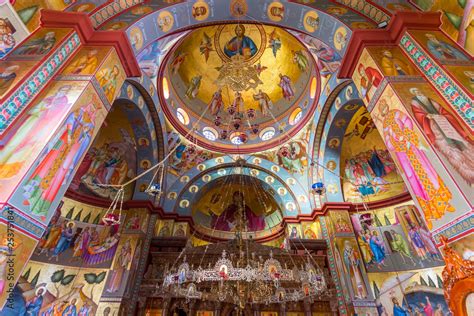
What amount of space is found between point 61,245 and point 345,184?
12229 millimetres

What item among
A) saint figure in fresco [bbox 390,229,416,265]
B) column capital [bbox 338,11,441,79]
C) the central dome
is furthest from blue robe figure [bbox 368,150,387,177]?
column capital [bbox 338,11,441,79]

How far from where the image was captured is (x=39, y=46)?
5680 mm

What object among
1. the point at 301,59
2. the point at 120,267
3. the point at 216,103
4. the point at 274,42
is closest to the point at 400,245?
the point at 301,59

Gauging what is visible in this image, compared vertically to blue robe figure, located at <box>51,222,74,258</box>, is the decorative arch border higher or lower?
higher

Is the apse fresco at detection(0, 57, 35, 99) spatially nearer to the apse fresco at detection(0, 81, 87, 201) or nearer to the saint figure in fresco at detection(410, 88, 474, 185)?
the apse fresco at detection(0, 81, 87, 201)

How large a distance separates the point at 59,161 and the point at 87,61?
107 inches

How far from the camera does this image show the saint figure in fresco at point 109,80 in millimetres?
6191

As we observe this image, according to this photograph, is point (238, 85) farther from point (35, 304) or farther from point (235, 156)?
point (35, 304)

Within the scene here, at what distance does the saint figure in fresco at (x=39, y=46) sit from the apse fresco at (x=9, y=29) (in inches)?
6.9

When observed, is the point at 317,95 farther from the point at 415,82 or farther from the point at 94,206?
the point at 94,206

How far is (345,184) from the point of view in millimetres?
12195

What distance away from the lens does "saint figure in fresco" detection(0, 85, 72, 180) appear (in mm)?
4301

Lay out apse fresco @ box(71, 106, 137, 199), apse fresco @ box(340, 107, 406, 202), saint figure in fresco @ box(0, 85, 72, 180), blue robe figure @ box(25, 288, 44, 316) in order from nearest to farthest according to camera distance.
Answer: saint figure in fresco @ box(0, 85, 72, 180) < blue robe figure @ box(25, 288, 44, 316) < apse fresco @ box(71, 106, 137, 199) < apse fresco @ box(340, 107, 406, 202)

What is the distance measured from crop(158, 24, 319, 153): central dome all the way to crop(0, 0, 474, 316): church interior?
0.09 meters
